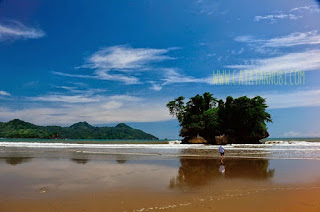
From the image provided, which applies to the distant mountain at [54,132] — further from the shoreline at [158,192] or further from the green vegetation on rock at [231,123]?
the shoreline at [158,192]

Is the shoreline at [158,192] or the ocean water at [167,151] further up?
the shoreline at [158,192]

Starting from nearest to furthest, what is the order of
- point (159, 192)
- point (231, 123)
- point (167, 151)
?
1. point (159, 192)
2. point (167, 151)
3. point (231, 123)

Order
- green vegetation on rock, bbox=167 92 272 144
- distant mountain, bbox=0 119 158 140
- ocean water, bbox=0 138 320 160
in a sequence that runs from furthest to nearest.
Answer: distant mountain, bbox=0 119 158 140
green vegetation on rock, bbox=167 92 272 144
ocean water, bbox=0 138 320 160

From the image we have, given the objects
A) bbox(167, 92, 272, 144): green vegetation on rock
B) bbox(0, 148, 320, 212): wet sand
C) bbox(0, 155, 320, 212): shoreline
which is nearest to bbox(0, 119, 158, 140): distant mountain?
bbox(167, 92, 272, 144): green vegetation on rock

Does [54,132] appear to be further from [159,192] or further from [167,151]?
[159,192]

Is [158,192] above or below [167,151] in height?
above

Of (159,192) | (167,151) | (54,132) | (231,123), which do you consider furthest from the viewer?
(54,132)

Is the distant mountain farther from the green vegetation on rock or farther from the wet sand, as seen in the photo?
the wet sand

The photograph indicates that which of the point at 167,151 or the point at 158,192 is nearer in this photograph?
the point at 158,192

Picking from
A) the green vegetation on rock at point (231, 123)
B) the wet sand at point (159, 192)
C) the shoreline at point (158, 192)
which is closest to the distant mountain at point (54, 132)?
the green vegetation on rock at point (231, 123)

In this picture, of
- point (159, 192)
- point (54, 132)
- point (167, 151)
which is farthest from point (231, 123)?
point (54, 132)

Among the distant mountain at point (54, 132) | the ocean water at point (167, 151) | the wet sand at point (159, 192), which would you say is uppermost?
the distant mountain at point (54, 132)

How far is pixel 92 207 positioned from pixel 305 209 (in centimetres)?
564

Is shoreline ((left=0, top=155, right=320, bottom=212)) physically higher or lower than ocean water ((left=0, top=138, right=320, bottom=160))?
higher
